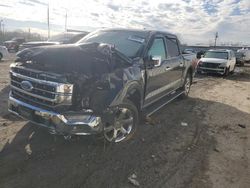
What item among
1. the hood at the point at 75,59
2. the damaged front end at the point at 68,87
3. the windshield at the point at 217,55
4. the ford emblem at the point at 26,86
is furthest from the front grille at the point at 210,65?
the ford emblem at the point at 26,86

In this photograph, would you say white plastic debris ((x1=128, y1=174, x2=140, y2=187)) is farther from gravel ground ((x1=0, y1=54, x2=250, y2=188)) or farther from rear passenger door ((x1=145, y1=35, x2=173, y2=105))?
rear passenger door ((x1=145, y1=35, x2=173, y2=105))

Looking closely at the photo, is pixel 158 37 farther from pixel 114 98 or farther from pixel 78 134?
pixel 78 134

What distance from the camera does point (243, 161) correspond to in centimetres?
477

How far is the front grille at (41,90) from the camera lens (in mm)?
4039

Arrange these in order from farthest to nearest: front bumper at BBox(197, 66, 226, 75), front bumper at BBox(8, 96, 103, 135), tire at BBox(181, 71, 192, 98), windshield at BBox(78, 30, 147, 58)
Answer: front bumper at BBox(197, 66, 226, 75), tire at BBox(181, 71, 192, 98), windshield at BBox(78, 30, 147, 58), front bumper at BBox(8, 96, 103, 135)

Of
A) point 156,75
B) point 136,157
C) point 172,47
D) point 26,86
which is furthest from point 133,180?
point 172,47

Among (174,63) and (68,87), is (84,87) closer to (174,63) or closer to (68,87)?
(68,87)

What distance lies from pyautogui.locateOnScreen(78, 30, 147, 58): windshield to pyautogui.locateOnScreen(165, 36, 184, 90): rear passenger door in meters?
1.21

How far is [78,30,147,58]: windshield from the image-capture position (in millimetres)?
5535

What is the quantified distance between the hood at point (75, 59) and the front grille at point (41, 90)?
0.47ft

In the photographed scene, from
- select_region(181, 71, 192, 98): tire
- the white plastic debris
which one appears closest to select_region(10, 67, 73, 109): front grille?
the white plastic debris

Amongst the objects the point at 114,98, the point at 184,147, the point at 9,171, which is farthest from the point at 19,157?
the point at 184,147

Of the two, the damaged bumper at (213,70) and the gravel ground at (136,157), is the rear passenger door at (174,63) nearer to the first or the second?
the gravel ground at (136,157)

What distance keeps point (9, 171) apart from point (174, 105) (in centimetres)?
553
